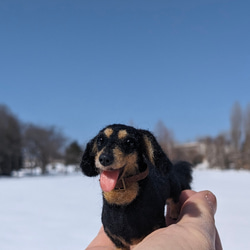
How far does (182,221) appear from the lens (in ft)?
5.57

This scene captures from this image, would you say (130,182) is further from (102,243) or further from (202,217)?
(102,243)

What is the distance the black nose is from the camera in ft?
4.98

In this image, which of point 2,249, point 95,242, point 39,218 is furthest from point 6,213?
point 95,242

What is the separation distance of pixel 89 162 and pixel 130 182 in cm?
32

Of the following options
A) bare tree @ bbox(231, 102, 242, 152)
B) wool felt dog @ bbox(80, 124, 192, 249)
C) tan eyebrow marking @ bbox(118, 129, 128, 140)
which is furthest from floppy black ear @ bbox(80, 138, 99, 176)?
bare tree @ bbox(231, 102, 242, 152)

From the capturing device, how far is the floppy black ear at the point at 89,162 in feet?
6.07

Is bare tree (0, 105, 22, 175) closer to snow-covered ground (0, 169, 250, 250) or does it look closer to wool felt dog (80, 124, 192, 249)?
snow-covered ground (0, 169, 250, 250)

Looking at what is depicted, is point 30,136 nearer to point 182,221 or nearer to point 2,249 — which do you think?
point 2,249

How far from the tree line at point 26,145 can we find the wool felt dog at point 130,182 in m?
30.0

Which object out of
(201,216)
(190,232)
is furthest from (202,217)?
(190,232)

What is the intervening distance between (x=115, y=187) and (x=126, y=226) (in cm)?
25

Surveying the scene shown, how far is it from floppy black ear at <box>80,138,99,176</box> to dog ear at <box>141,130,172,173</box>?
355mm

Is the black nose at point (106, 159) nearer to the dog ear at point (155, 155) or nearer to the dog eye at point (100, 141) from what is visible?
the dog eye at point (100, 141)

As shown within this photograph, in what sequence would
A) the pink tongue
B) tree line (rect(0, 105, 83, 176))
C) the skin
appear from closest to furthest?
the skin < the pink tongue < tree line (rect(0, 105, 83, 176))
